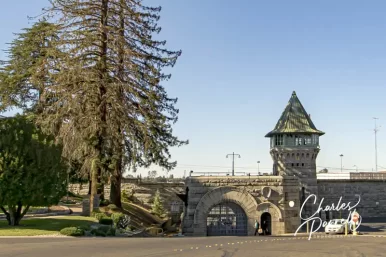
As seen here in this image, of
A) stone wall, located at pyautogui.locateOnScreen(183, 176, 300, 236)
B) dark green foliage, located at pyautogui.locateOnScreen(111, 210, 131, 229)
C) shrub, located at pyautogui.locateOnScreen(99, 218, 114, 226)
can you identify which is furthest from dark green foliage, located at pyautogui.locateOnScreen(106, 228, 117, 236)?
stone wall, located at pyautogui.locateOnScreen(183, 176, 300, 236)

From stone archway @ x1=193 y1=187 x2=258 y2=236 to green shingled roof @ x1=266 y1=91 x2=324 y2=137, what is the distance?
14.0m

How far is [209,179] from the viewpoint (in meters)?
39.3

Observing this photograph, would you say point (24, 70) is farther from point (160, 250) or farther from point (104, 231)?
point (160, 250)

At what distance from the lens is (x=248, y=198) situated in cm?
3869

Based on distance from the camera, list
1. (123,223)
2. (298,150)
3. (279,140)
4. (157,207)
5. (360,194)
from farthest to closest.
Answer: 1. (360,194)
2. (279,140)
3. (298,150)
4. (157,207)
5. (123,223)

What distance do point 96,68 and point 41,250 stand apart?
77.9 feet

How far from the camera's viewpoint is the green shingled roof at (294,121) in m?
50.1

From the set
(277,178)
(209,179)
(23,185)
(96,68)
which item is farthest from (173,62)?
(23,185)

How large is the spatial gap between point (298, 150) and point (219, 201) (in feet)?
48.6

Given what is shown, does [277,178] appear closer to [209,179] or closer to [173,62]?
[209,179]

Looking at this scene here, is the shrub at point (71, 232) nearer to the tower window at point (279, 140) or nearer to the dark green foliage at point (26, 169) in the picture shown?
the dark green foliage at point (26, 169)

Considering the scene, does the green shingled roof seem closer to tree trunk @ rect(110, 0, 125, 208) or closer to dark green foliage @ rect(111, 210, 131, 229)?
tree trunk @ rect(110, 0, 125, 208)

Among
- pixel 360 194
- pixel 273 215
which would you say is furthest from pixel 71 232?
pixel 360 194

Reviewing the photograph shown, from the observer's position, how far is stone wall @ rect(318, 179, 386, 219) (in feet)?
168
